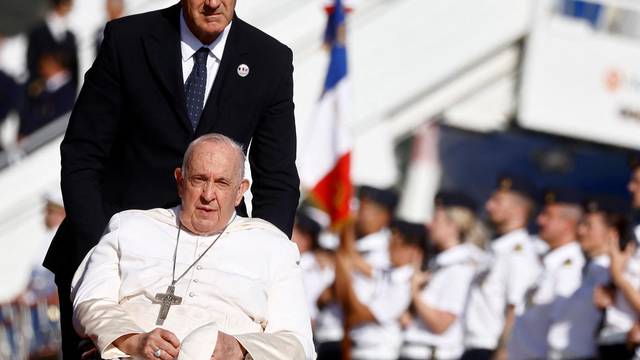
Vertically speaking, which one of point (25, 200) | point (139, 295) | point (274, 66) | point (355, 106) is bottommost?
point (25, 200)

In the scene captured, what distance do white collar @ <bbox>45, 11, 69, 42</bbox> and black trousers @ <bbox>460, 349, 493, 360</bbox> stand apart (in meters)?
5.19

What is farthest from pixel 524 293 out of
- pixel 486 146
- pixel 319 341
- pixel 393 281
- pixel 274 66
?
pixel 274 66

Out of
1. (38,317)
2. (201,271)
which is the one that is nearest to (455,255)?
(38,317)

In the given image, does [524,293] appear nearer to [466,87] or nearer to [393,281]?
[393,281]

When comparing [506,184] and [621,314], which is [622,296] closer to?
[621,314]

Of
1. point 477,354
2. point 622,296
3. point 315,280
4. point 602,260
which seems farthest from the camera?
point 315,280

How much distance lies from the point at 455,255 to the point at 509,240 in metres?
0.55

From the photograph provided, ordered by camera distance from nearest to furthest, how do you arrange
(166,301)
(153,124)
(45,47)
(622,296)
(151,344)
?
(151,344) → (166,301) → (153,124) → (622,296) → (45,47)

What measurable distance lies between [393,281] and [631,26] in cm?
333

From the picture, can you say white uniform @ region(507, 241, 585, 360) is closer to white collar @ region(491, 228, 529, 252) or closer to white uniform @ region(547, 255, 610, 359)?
white uniform @ region(547, 255, 610, 359)

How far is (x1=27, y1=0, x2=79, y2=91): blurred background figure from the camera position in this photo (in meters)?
13.1

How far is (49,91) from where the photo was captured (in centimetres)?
1329

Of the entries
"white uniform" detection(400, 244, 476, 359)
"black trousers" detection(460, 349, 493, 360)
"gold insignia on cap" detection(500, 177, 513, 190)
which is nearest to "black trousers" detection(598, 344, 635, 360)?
"black trousers" detection(460, 349, 493, 360)

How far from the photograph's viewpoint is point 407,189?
12875 millimetres
